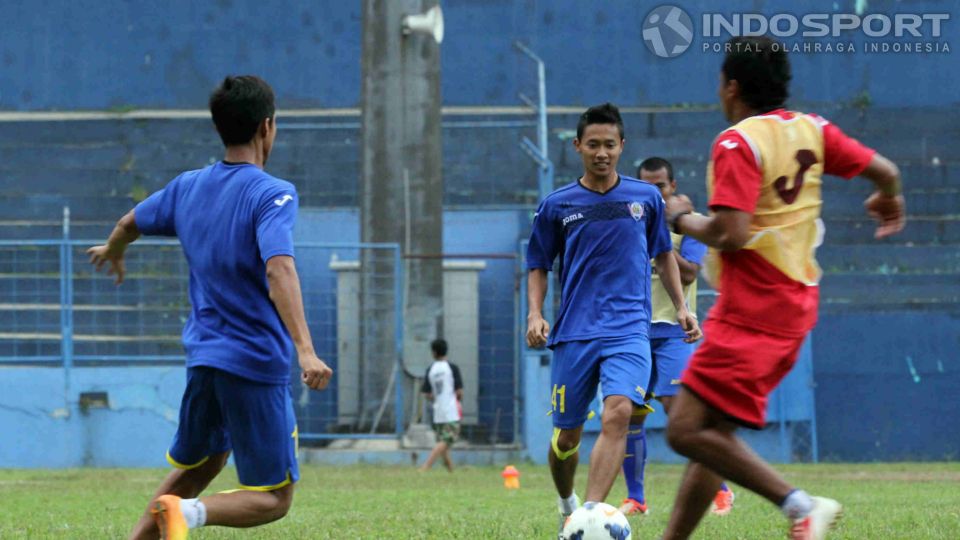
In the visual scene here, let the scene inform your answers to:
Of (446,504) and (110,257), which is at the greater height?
(110,257)

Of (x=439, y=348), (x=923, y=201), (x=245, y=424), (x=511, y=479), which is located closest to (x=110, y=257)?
(x=245, y=424)

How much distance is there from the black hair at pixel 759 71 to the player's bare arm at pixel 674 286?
8.41 ft


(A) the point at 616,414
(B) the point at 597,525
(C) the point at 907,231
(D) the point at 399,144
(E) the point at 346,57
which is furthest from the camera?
(E) the point at 346,57

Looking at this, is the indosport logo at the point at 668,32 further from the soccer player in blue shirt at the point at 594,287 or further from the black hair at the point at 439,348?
the soccer player in blue shirt at the point at 594,287

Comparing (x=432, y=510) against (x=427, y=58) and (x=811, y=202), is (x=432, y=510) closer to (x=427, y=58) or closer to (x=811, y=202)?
(x=811, y=202)

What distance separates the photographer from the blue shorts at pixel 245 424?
545 centimetres

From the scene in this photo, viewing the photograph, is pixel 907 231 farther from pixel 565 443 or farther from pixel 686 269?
pixel 565 443

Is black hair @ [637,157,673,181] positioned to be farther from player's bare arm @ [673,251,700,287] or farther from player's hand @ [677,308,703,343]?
player's hand @ [677,308,703,343]

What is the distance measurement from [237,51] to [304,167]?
321cm

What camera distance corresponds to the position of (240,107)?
18.2ft

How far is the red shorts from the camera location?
209 inches

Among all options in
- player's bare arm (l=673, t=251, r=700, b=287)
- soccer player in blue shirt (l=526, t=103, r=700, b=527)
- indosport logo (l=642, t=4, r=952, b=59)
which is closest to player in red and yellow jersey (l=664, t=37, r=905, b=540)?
soccer player in blue shirt (l=526, t=103, r=700, b=527)

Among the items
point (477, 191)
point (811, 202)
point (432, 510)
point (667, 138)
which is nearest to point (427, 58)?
point (477, 191)

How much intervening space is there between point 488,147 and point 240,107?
16.0 meters
